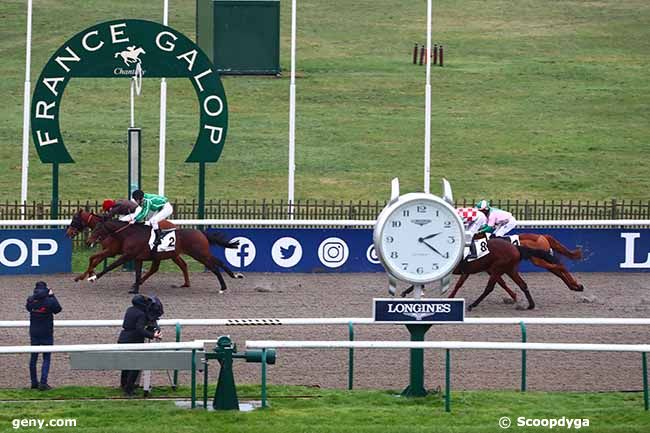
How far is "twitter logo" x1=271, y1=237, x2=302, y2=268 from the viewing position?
24.6 m

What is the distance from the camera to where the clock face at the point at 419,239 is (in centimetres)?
1497

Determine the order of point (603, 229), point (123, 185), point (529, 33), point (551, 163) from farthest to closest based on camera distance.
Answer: point (529, 33), point (551, 163), point (123, 185), point (603, 229)

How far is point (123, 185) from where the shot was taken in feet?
109

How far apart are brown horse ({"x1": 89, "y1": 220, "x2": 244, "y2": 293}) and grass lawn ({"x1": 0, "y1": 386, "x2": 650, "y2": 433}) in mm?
7019

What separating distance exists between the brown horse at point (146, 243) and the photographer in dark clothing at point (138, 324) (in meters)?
6.95

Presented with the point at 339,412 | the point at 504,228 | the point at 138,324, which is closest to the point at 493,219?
the point at 504,228

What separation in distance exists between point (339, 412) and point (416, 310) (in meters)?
1.25

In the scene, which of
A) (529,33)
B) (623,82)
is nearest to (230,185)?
(623,82)

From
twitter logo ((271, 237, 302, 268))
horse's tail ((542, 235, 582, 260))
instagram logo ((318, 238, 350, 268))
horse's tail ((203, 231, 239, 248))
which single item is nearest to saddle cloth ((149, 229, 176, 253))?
horse's tail ((203, 231, 239, 248))

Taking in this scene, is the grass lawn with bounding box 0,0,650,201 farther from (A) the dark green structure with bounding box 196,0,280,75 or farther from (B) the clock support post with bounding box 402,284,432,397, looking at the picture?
(B) the clock support post with bounding box 402,284,432,397

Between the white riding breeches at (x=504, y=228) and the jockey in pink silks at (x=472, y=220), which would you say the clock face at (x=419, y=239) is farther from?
the white riding breeches at (x=504, y=228)

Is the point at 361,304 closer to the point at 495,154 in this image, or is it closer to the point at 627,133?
the point at 495,154

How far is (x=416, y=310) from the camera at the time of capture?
1498 cm

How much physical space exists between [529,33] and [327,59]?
7.40 metres
